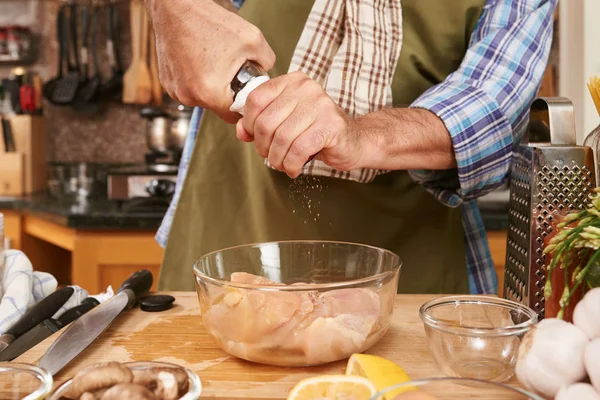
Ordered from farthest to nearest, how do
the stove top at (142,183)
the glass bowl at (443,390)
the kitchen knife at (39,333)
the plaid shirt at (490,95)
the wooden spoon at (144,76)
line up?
the wooden spoon at (144,76), the stove top at (142,183), the plaid shirt at (490,95), the kitchen knife at (39,333), the glass bowl at (443,390)

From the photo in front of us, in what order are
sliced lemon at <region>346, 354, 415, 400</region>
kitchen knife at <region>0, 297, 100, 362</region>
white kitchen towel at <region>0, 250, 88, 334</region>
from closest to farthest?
sliced lemon at <region>346, 354, 415, 400</region>
kitchen knife at <region>0, 297, 100, 362</region>
white kitchen towel at <region>0, 250, 88, 334</region>

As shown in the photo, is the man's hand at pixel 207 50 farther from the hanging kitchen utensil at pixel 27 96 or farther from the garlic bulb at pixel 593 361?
the hanging kitchen utensil at pixel 27 96

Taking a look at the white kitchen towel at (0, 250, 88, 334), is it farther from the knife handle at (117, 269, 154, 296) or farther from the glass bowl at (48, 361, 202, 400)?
the glass bowl at (48, 361, 202, 400)

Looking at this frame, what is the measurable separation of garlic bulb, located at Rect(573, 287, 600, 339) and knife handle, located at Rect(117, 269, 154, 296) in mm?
597

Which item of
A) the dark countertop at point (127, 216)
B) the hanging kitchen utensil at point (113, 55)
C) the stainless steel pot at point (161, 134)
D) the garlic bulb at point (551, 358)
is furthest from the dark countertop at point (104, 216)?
the garlic bulb at point (551, 358)

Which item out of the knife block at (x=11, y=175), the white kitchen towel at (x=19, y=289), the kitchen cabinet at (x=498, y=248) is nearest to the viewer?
the white kitchen towel at (x=19, y=289)

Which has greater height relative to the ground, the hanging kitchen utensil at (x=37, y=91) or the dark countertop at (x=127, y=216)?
the hanging kitchen utensil at (x=37, y=91)

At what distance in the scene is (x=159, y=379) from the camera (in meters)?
0.55

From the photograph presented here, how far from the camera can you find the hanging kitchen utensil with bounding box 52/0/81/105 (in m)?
2.78

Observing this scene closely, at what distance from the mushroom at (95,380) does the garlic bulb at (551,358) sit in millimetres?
348

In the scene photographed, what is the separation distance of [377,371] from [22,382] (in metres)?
0.32

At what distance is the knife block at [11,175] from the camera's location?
2576 millimetres

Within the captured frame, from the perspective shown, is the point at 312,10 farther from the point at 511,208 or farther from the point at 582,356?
the point at 582,356

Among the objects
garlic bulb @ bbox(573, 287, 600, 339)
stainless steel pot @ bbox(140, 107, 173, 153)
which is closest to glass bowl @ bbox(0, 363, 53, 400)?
garlic bulb @ bbox(573, 287, 600, 339)
